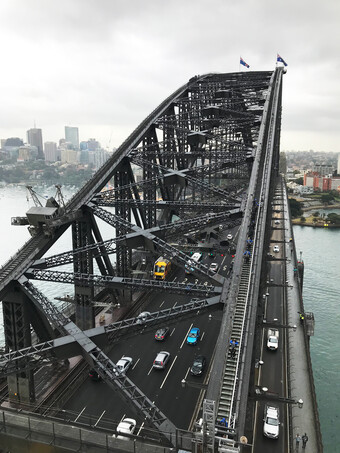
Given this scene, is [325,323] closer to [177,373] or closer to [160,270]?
[160,270]

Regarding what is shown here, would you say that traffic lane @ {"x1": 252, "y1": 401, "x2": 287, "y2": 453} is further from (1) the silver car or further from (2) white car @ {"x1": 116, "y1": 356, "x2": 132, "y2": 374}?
(2) white car @ {"x1": 116, "y1": 356, "x2": 132, "y2": 374}

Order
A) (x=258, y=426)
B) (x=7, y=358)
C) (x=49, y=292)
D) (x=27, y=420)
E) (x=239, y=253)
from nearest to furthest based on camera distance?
(x=27, y=420) → (x=7, y=358) → (x=239, y=253) → (x=258, y=426) → (x=49, y=292)

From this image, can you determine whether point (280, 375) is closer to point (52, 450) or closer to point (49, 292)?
point (52, 450)

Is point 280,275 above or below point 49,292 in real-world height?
above

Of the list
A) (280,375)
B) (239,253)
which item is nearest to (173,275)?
(280,375)

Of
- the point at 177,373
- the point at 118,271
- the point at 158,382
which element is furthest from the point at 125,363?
the point at 118,271

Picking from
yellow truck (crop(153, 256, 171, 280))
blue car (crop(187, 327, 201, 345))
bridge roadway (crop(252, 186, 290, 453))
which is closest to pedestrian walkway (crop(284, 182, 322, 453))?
bridge roadway (crop(252, 186, 290, 453))
